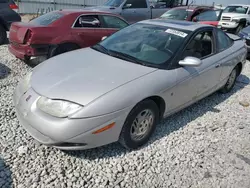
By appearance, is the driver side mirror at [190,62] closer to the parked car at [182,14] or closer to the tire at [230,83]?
the tire at [230,83]

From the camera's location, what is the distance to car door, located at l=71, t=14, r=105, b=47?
539 centimetres

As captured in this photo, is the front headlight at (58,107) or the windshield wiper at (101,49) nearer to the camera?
the front headlight at (58,107)

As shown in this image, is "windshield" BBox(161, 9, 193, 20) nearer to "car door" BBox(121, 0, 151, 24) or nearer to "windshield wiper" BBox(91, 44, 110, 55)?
"car door" BBox(121, 0, 151, 24)

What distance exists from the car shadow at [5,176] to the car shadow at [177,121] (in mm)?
612

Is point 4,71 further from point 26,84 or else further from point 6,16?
point 6,16

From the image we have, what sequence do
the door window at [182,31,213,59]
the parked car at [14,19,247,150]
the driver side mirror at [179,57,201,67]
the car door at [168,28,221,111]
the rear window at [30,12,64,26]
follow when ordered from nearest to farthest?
the parked car at [14,19,247,150] → the driver side mirror at [179,57,201,67] → the car door at [168,28,221,111] → the door window at [182,31,213,59] → the rear window at [30,12,64,26]

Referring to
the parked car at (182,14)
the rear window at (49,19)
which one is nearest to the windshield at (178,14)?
the parked car at (182,14)

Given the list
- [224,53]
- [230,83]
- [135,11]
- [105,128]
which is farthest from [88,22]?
[135,11]

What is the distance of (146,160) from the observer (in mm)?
2736

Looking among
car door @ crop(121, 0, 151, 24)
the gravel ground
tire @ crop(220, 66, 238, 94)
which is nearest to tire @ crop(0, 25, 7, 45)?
the gravel ground

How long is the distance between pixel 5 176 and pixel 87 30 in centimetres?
397

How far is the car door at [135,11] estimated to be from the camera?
9972 mm

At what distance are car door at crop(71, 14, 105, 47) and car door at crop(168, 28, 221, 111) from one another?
9.09 feet

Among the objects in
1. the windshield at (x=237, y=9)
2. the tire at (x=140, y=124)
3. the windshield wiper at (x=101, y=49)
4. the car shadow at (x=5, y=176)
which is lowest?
the car shadow at (x=5, y=176)
